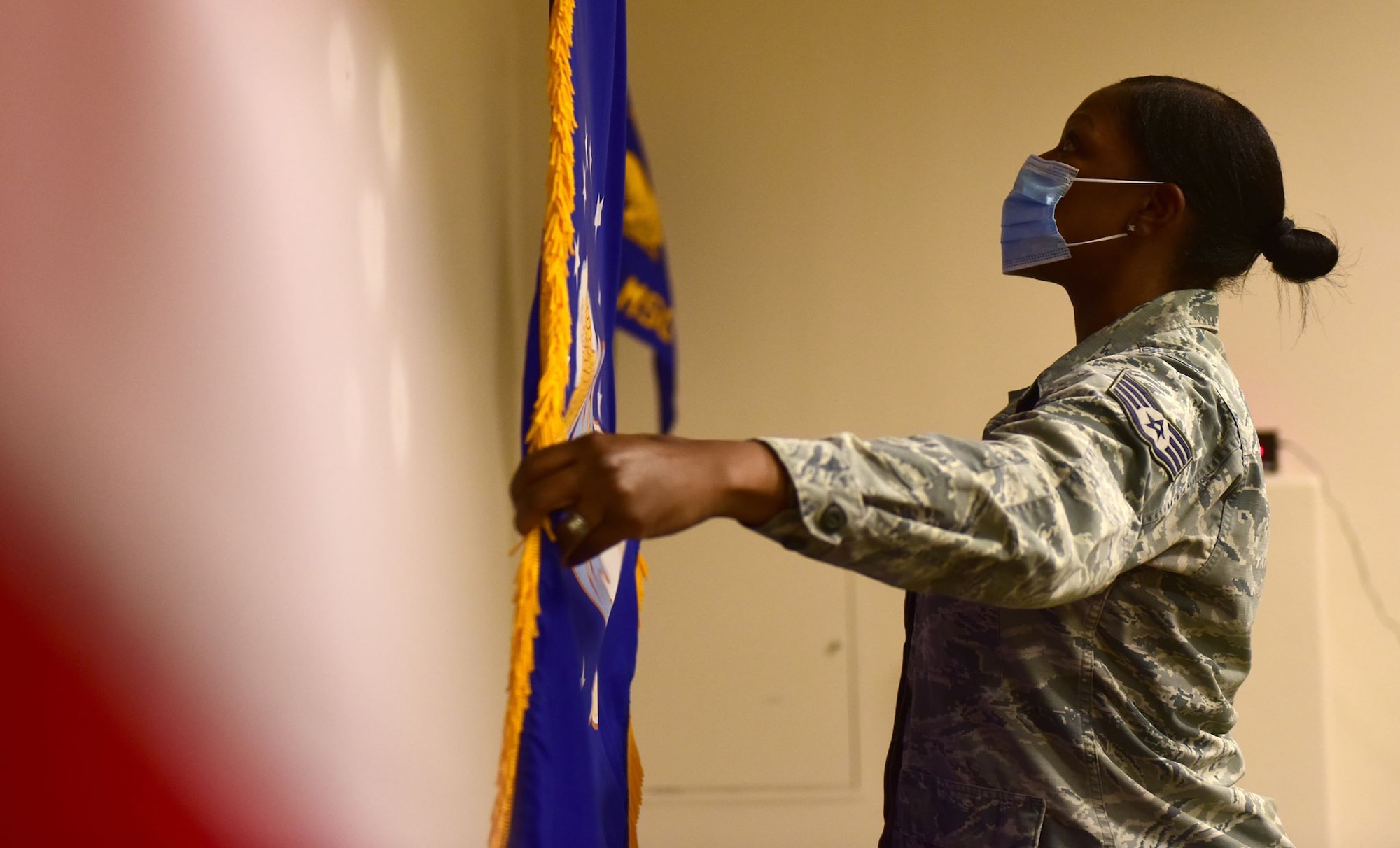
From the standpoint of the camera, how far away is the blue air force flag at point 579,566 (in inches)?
28.7

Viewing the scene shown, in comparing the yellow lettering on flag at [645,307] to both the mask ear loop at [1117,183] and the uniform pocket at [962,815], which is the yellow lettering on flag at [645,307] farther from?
the uniform pocket at [962,815]

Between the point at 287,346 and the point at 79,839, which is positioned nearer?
the point at 79,839

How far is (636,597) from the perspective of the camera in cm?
125

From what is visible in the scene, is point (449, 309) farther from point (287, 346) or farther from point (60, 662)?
point (60, 662)

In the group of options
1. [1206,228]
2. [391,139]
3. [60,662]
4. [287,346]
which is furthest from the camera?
[1206,228]

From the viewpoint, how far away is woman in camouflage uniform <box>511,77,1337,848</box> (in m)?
0.58

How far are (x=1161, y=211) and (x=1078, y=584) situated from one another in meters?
0.58

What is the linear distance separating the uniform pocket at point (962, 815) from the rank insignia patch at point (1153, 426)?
0.35 metres

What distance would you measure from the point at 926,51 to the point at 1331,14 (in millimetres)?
777

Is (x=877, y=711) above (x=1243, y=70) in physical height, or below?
below

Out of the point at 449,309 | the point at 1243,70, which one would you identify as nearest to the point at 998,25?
the point at 1243,70

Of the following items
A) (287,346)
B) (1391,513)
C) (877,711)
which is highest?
(287,346)

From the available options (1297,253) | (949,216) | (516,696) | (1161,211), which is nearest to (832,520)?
(516,696)

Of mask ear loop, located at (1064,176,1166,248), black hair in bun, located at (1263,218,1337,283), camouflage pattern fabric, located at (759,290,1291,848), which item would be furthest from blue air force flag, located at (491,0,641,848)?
black hair in bun, located at (1263,218,1337,283)
